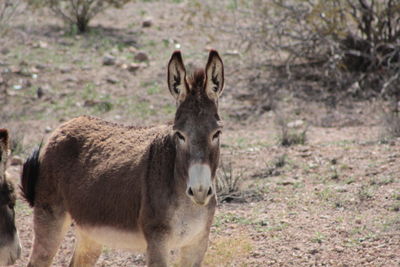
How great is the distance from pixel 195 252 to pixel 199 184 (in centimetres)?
95

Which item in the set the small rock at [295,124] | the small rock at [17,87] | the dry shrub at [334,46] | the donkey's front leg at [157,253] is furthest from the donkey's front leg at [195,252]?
the small rock at [17,87]

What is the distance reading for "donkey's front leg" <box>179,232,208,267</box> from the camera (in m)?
5.51

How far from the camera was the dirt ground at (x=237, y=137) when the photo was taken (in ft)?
24.3

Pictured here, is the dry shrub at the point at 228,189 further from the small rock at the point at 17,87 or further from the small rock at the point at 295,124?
the small rock at the point at 17,87

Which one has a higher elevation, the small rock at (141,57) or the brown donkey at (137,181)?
the small rock at (141,57)

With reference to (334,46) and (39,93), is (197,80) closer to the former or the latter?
(334,46)

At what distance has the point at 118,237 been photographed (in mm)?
5699

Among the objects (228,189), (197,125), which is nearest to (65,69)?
A: (228,189)

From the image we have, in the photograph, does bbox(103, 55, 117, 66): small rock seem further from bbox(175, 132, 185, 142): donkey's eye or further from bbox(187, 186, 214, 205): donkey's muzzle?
bbox(187, 186, 214, 205): donkey's muzzle

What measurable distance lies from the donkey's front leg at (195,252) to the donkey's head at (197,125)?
22.6 inches

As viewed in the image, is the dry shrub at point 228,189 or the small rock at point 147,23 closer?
the dry shrub at point 228,189

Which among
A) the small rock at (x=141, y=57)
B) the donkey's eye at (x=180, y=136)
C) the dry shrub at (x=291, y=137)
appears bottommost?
the dry shrub at (x=291, y=137)

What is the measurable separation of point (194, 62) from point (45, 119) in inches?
144

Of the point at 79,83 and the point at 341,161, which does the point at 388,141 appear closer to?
the point at 341,161
